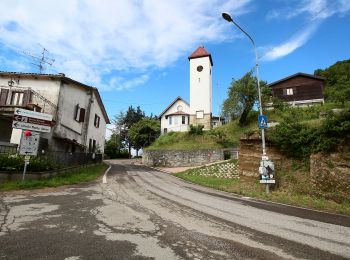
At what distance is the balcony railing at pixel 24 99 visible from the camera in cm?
2216

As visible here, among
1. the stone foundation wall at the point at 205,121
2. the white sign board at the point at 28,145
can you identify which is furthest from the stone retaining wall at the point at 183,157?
the white sign board at the point at 28,145

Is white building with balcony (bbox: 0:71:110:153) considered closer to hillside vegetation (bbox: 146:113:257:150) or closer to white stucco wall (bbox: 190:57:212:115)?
hillside vegetation (bbox: 146:113:257:150)

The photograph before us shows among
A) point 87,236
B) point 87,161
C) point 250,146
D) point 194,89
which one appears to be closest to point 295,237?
point 87,236

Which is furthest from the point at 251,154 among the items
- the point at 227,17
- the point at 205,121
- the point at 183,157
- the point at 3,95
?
the point at 205,121

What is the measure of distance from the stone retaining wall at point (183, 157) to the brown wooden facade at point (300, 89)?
16109mm

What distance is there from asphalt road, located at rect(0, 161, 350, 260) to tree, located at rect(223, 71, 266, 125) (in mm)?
28578

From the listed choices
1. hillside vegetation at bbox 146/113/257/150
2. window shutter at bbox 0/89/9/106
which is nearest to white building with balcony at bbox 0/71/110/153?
window shutter at bbox 0/89/9/106

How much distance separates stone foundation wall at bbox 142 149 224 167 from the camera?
105ft

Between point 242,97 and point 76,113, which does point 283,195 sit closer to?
point 76,113

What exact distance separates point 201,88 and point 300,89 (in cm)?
1602

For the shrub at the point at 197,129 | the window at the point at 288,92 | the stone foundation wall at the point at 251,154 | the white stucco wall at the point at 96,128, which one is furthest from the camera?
the window at the point at 288,92

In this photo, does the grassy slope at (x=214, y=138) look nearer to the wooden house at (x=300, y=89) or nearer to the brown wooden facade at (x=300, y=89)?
the wooden house at (x=300, y=89)

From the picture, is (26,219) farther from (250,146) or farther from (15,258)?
(250,146)

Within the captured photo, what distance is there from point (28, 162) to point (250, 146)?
1310 cm
